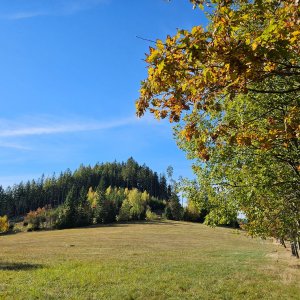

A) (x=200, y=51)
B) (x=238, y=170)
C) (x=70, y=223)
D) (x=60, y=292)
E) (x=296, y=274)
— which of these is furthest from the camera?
(x=70, y=223)

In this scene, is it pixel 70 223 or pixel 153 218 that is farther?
pixel 153 218

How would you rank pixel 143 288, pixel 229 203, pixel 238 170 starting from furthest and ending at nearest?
pixel 143 288 → pixel 229 203 → pixel 238 170

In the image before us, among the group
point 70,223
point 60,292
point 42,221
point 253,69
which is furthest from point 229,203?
point 42,221

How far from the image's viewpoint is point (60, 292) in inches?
852

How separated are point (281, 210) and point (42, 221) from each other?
136m

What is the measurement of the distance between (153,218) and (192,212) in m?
17.3

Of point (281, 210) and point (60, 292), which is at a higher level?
point (281, 210)

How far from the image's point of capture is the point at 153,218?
161m

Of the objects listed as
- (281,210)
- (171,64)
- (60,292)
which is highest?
(171,64)

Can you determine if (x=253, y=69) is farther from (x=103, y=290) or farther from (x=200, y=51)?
(x=103, y=290)

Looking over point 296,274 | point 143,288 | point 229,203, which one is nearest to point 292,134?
point 229,203

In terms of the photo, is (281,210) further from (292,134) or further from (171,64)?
(171,64)

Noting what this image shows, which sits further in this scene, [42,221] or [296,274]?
[42,221]

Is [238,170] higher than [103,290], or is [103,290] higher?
[238,170]
